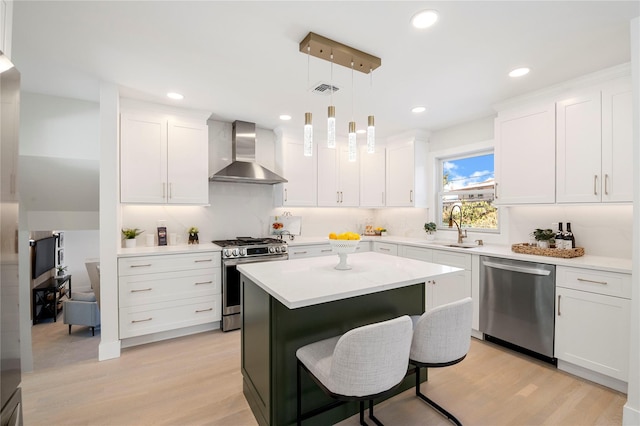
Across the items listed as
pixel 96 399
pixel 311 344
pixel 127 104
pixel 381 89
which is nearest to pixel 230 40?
pixel 381 89

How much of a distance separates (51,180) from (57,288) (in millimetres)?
1449

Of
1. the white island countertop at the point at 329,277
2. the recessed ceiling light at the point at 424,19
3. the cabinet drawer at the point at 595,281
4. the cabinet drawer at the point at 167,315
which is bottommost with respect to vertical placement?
the cabinet drawer at the point at 167,315

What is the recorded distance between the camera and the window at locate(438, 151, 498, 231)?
12.3 ft

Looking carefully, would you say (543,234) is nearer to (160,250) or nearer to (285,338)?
(285,338)

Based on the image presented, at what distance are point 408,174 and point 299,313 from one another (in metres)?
3.15

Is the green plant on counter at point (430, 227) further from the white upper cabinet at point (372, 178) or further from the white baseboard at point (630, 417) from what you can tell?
the white baseboard at point (630, 417)

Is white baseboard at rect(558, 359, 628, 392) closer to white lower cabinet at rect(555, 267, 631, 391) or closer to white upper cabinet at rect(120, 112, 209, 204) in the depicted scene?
white lower cabinet at rect(555, 267, 631, 391)

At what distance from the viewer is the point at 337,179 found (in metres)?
4.57

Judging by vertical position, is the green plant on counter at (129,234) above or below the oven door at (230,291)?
above

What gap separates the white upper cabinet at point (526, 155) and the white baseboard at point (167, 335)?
11.9 feet

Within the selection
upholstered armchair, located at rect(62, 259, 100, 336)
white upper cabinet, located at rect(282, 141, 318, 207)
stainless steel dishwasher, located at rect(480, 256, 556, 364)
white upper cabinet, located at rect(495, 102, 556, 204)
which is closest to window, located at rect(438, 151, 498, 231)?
white upper cabinet, located at rect(495, 102, 556, 204)

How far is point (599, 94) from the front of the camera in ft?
8.11

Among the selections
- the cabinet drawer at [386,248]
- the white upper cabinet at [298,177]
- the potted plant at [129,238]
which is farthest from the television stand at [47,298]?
the cabinet drawer at [386,248]

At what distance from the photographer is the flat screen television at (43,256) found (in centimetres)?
338
